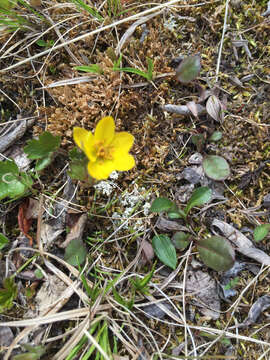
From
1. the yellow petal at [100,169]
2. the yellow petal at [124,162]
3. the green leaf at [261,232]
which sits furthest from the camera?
the green leaf at [261,232]

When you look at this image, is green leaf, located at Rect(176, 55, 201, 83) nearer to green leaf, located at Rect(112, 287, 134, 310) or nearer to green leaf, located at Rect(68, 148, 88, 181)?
green leaf, located at Rect(68, 148, 88, 181)

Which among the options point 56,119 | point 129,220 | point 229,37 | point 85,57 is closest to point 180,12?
point 229,37

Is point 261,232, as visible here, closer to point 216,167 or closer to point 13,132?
point 216,167

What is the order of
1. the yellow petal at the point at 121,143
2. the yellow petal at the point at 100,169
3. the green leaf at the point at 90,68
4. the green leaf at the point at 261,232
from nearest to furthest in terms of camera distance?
the yellow petal at the point at 100,169 < the yellow petal at the point at 121,143 < the green leaf at the point at 261,232 < the green leaf at the point at 90,68

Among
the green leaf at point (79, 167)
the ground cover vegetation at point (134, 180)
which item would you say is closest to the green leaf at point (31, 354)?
the ground cover vegetation at point (134, 180)

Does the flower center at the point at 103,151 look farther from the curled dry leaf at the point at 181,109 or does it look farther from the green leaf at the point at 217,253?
the green leaf at the point at 217,253

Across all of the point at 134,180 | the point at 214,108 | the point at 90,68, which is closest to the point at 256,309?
the point at 134,180
